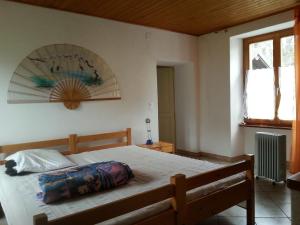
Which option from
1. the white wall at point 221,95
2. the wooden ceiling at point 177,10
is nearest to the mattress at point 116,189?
the wooden ceiling at point 177,10

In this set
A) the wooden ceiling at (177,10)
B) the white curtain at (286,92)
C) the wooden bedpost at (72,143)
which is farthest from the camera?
the white curtain at (286,92)

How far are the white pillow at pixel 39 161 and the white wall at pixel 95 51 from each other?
59cm

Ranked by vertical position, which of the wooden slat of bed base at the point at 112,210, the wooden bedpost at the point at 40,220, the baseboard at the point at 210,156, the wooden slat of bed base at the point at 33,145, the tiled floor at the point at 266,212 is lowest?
the tiled floor at the point at 266,212

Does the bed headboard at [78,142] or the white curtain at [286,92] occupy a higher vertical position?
the white curtain at [286,92]

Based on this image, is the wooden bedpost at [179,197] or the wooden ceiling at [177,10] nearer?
the wooden bedpost at [179,197]

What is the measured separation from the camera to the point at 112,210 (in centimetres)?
147

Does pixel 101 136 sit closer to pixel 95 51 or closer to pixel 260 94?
pixel 95 51

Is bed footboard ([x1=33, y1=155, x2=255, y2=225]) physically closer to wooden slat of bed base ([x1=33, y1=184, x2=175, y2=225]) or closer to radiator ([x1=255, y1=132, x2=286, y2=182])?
wooden slat of bed base ([x1=33, y1=184, x2=175, y2=225])

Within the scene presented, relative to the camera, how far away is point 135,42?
424cm

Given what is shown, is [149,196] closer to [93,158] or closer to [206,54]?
[93,158]

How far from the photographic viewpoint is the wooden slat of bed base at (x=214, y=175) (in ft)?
6.08

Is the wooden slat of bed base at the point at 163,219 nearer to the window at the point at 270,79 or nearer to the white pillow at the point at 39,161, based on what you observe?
the white pillow at the point at 39,161

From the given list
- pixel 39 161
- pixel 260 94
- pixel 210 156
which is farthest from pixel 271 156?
pixel 39 161

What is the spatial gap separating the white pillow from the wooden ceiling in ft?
6.21
